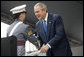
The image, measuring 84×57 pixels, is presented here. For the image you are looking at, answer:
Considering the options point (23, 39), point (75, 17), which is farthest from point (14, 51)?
point (75, 17)

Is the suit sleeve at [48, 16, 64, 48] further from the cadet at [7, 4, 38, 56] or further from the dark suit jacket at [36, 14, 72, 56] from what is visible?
the cadet at [7, 4, 38, 56]

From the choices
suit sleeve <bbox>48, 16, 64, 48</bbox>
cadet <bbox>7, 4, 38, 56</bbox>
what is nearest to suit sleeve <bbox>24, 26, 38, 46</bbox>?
cadet <bbox>7, 4, 38, 56</bbox>

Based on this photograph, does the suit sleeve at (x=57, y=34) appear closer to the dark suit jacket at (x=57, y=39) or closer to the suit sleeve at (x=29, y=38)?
the dark suit jacket at (x=57, y=39)

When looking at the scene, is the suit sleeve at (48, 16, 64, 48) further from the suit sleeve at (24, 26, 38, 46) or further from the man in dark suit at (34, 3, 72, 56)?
the suit sleeve at (24, 26, 38, 46)

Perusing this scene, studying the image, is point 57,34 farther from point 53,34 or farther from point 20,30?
point 20,30

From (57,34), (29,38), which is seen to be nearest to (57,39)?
(57,34)

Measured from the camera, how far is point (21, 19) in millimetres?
2314

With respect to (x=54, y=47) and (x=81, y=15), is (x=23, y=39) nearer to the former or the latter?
(x=54, y=47)

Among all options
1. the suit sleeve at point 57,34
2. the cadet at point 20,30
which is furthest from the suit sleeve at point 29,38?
the suit sleeve at point 57,34

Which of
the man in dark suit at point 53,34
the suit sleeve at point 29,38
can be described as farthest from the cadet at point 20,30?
the man in dark suit at point 53,34

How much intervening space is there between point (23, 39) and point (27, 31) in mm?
82

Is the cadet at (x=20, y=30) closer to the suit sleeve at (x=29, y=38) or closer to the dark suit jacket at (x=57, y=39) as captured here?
the suit sleeve at (x=29, y=38)

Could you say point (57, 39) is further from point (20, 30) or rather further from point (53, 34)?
point (20, 30)

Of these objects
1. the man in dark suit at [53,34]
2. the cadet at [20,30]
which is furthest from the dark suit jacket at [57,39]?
the cadet at [20,30]
